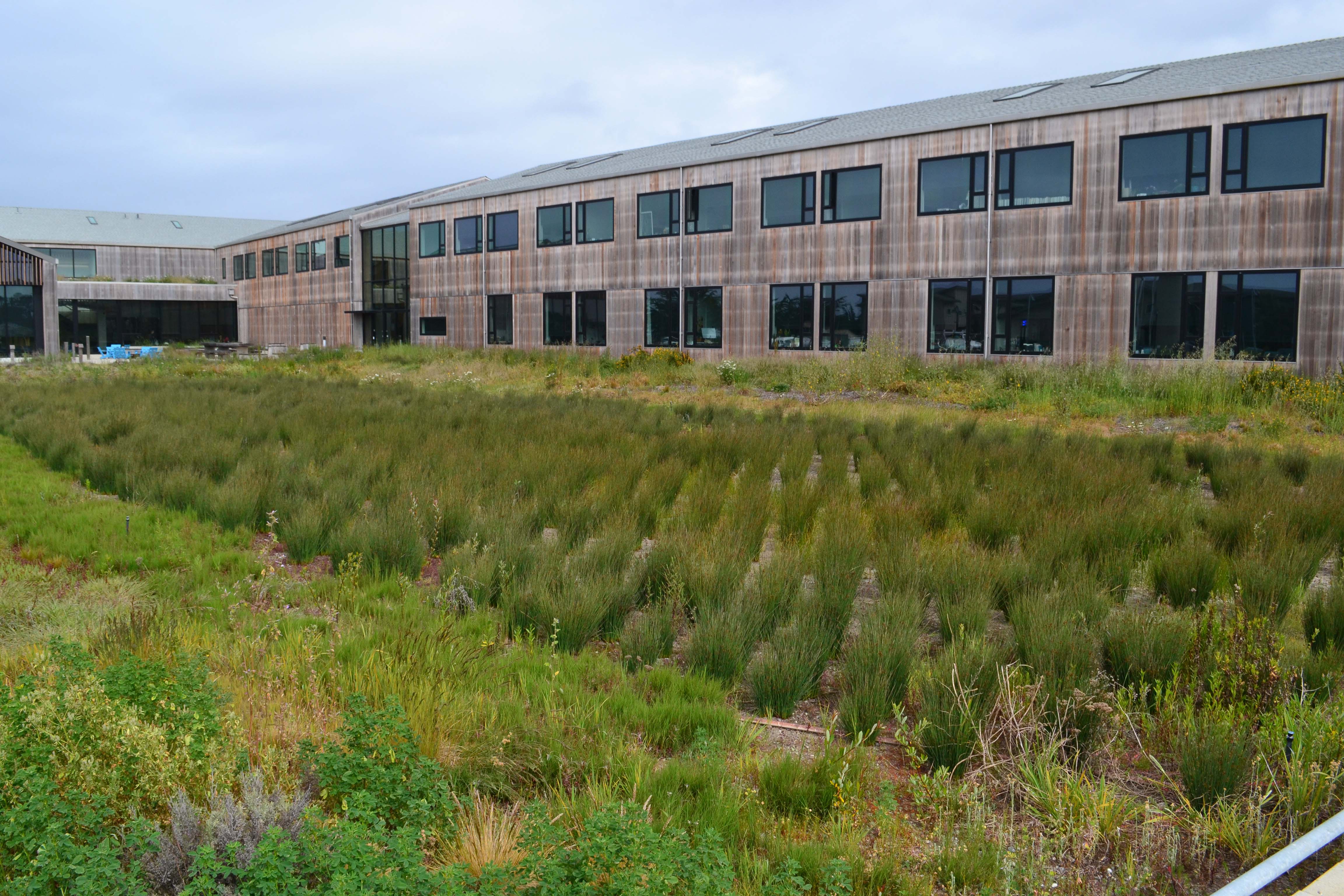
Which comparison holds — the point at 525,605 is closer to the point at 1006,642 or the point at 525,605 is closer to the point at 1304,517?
the point at 1006,642

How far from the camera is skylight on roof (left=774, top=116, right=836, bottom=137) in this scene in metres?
28.5

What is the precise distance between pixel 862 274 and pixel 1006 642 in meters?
20.2

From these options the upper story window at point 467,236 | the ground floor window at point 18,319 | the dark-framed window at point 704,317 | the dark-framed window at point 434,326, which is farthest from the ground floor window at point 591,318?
the ground floor window at point 18,319

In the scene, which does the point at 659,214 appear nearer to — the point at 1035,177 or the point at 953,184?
the point at 953,184

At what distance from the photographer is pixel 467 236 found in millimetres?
34562

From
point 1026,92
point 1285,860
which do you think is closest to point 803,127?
point 1026,92

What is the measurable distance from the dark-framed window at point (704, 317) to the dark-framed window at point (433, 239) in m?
11.9

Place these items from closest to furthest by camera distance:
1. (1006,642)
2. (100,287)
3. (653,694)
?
(653,694)
(1006,642)
(100,287)

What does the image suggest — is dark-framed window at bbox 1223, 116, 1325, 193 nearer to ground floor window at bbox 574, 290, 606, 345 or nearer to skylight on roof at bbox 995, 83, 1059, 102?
skylight on roof at bbox 995, 83, 1059, 102

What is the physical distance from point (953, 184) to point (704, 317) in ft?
25.6

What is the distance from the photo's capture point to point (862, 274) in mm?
24281

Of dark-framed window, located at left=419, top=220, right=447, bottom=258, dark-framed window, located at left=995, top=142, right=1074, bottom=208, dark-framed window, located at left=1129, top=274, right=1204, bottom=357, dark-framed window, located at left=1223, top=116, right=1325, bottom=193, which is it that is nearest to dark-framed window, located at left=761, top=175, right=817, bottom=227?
dark-framed window, located at left=995, top=142, right=1074, bottom=208

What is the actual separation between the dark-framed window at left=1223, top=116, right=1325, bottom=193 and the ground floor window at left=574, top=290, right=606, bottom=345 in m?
17.1

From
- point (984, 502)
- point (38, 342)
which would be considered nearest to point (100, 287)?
point (38, 342)
